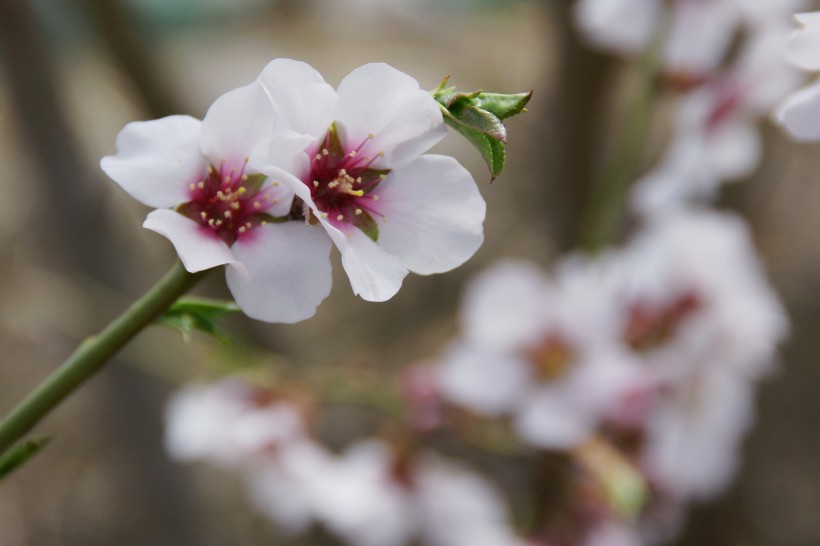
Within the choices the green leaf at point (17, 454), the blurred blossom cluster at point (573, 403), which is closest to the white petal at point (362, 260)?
the green leaf at point (17, 454)

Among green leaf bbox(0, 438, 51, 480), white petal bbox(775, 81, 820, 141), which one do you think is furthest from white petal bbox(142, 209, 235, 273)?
white petal bbox(775, 81, 820, 141)

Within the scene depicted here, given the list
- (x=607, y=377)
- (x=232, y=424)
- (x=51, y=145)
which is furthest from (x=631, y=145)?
(x=51, y=145)

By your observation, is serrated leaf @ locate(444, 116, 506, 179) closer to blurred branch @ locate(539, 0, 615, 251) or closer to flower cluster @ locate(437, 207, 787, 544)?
flower cluster @ locate(437, 207, 787, 544)

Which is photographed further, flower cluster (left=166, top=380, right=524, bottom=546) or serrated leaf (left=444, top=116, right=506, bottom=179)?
flower cluster (left=166, top=380, right=524, bottom=546)

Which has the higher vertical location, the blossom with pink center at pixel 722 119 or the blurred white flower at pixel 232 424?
the blossom with pink center at pixel 722 119

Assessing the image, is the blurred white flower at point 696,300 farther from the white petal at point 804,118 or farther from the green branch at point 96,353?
the green branch at point 96,353

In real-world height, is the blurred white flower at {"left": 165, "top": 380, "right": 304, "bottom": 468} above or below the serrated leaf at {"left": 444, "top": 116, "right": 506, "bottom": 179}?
below

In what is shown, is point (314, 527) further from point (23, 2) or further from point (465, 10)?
point (465, 10)
